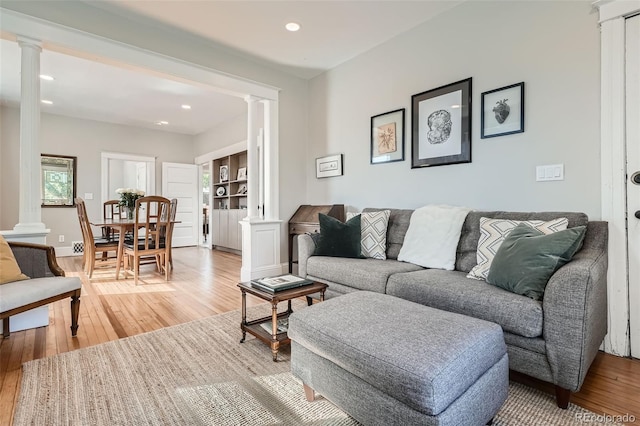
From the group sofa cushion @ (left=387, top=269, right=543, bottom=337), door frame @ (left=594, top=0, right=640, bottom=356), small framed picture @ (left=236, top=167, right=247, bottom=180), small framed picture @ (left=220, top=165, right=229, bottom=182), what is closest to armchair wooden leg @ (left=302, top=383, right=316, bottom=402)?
sofa cushion @ (left=387, top=269, right=543, bottom=337)

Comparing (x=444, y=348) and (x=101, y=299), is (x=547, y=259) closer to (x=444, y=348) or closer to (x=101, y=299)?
(x=444, y=348)

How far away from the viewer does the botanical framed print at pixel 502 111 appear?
94.6 inches

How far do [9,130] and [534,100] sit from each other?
25.1ft

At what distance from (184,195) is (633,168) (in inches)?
289

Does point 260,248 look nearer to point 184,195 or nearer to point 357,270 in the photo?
point 357,270

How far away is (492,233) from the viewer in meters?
2.13

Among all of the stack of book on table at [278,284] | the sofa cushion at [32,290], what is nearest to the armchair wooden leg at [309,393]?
the stack of book on table at [278,284]

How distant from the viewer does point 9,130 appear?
5.34 meters

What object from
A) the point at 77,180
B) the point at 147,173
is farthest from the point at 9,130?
the point at 147,173

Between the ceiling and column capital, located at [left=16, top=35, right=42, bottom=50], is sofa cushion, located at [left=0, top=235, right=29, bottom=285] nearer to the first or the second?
column capital, located at [left=16, top=35, right=42, bottom=50]

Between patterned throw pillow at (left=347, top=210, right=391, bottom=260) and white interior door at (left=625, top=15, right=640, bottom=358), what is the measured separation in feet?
5.38

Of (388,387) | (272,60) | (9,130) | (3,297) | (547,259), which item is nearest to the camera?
(388,387)

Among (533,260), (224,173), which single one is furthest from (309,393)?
(224,173)

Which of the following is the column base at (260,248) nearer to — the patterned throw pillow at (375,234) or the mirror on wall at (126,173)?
the patterned throw pillow at (375,234)
